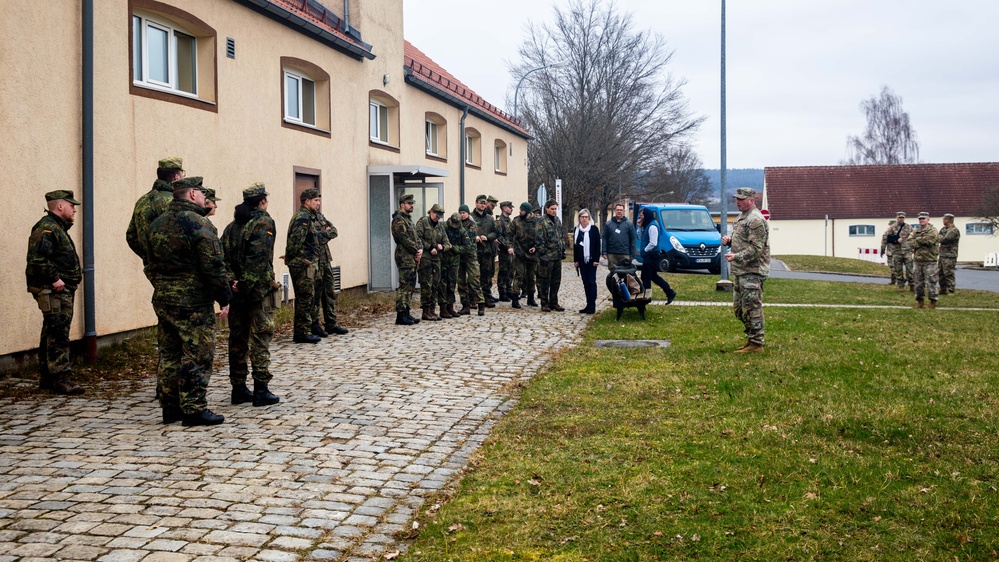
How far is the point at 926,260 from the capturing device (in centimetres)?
1634

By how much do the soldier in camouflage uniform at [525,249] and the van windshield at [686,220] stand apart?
1213cm

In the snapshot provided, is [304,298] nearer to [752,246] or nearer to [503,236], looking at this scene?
[752,246]

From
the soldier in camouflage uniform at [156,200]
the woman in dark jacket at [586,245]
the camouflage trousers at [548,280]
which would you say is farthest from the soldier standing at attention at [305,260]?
the camouflage trousers at [548,280]

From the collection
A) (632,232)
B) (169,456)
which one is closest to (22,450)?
(169,456)

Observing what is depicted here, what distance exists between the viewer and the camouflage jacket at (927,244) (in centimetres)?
1619

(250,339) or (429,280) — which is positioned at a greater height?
(429,280)

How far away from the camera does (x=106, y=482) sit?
534 cm

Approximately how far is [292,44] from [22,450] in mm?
10527

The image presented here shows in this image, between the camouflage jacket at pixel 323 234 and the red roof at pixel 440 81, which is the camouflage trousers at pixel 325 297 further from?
the red roof at pixel 440 81

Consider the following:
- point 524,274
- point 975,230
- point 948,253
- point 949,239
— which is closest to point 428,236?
point 524,274

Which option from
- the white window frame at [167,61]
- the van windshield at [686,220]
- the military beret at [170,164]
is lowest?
the military beret at [170,164]

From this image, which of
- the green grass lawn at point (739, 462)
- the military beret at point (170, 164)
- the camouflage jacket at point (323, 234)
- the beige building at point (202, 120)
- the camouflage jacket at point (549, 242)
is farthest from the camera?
the camouflage jacket at point (549, 242)

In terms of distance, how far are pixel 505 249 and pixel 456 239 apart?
7.33 ft

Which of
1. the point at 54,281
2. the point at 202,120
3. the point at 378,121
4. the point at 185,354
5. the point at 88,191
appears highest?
the point at 378,121
